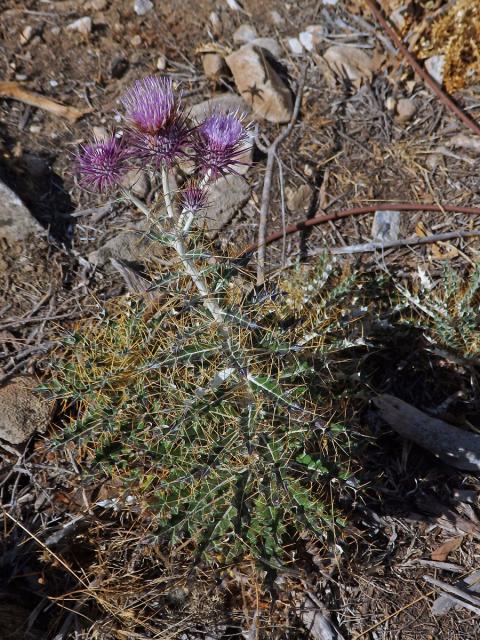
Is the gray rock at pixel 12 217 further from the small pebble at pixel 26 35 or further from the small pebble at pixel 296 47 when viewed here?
the small pebble at pixel 296 47

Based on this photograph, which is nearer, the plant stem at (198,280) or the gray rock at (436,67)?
the plant stem at (198,280)

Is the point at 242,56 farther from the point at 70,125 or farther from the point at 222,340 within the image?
the point at 222,340

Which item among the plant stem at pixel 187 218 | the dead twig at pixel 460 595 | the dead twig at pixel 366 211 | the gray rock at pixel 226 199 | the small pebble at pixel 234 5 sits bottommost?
A: the dead twig at pixel 460 595

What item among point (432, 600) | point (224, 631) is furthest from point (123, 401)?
point (432, 600)

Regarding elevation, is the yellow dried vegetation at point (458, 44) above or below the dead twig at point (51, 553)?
above

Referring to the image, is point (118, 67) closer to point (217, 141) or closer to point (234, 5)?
point (234, 5)

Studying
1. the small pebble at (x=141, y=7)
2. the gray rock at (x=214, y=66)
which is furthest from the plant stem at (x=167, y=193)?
the small pebble at (x=141, y=7)

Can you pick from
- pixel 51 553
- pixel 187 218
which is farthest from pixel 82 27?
pixel 51 553
